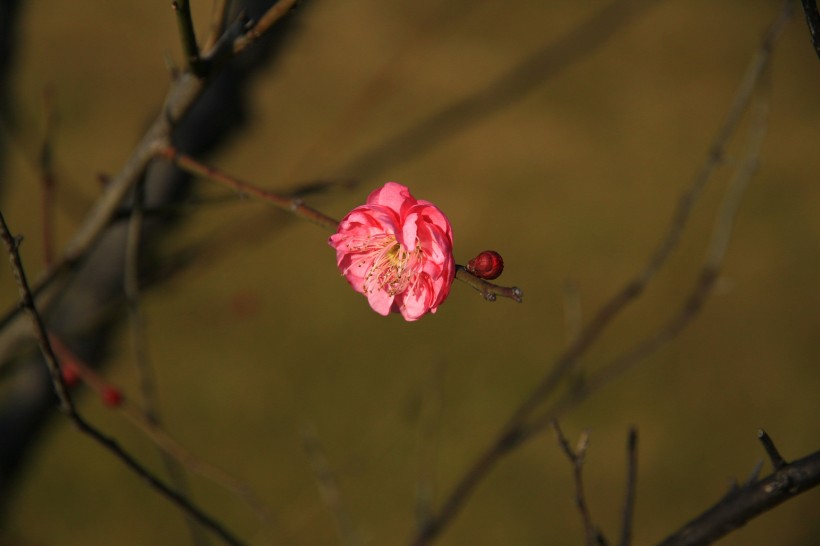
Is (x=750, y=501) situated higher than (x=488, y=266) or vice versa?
(x=488, y=266)

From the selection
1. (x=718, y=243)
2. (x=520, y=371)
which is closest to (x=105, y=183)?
(x=718, y=243)

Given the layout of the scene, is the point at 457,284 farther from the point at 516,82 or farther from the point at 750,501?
the point at 750,501

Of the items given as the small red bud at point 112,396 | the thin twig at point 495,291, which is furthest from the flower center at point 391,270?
the small red bud at point 112,396

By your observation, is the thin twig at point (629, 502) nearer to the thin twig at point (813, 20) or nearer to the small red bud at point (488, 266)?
the small red bud at point (488, 266)

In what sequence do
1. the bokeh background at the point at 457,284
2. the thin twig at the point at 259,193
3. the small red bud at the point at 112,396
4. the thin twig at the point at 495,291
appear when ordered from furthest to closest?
the bokeh background at the point at 457,284, the small red bud at the point at 112,396, the thin twig at the point at 259,193, the thin twig at the point at 495,291

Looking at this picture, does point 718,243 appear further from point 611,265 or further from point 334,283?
point 334,283

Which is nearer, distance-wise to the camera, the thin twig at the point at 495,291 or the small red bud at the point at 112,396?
the thin twig at the point at 495,291

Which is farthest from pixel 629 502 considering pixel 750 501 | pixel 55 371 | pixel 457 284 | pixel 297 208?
pixel 457 284

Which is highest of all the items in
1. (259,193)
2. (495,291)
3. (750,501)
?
(259,193)
